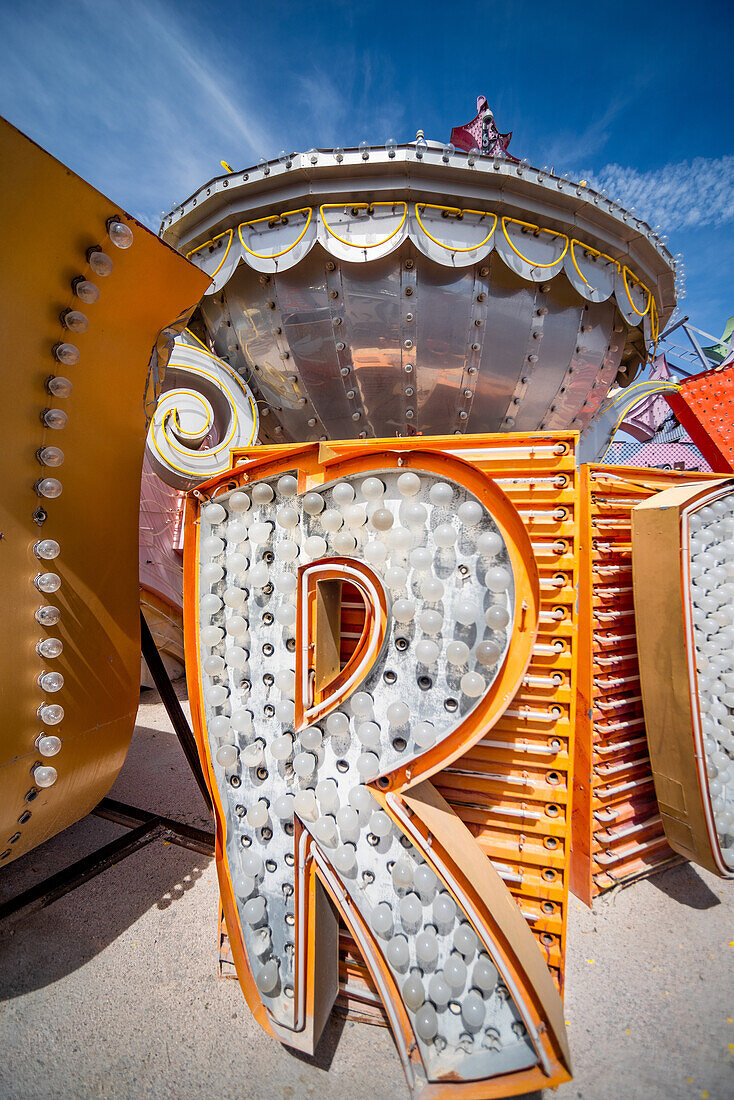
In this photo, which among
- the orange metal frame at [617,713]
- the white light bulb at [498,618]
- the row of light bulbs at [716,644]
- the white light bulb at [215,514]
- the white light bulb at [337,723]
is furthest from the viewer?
the orange metal frame at [617,713]

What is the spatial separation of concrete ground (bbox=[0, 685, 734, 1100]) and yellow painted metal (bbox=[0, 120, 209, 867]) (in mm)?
499

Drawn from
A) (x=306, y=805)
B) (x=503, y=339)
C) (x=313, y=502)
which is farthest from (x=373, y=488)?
(x=503, y=339)

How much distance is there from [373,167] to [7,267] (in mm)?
2252

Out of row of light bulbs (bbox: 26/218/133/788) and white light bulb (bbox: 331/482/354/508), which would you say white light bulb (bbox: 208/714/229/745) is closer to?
row of light bulbs (bbox: 26/218/133/788)

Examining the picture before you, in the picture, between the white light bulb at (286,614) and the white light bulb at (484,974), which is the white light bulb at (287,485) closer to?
the white light bulb at (286,614)

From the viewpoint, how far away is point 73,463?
5.40 feet

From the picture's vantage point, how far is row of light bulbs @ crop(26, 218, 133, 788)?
4.70 ft

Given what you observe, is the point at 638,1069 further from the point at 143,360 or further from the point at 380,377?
the point at 380,377

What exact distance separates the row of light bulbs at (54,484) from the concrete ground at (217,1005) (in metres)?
0.77

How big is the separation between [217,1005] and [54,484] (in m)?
1.89

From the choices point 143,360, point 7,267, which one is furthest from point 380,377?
point 7,267

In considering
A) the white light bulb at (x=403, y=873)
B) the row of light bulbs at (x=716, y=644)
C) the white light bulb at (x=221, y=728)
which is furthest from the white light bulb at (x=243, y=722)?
the row of light bulbs at (x=716, y=644)

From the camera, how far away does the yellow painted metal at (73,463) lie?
→ 1335mm

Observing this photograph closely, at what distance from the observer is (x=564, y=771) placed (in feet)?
4.98
